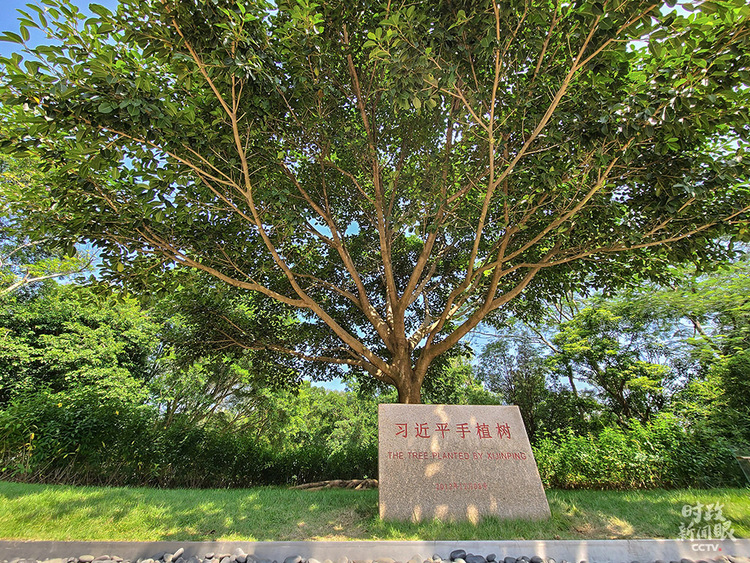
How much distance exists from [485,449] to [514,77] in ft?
15.0

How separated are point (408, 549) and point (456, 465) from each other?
4.82ft

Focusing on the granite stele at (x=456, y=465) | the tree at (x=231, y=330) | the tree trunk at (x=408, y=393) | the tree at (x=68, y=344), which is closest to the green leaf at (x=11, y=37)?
the tree at (x=231, y=330)

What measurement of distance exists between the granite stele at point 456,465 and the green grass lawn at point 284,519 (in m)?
0.21

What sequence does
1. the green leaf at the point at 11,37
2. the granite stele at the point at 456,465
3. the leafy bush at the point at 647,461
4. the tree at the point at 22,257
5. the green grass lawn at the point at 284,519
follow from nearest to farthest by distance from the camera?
the green leaf at the point at 11,37, the green grass lawn at the point at 284,519, the granite stele at the point at 456,465, the leafy bush at the point at 647,461, the tree at the point at 22,257

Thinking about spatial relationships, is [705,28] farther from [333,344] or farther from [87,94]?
[333,344]

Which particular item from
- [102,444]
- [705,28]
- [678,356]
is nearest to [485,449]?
[705,28]

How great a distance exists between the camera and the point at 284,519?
412 centimetres

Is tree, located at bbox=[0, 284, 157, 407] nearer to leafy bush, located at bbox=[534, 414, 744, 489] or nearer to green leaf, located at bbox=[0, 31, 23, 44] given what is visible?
green leaf, located at bbox=[0, 31, 23, 44]

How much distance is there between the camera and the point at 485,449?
4512 millimetres

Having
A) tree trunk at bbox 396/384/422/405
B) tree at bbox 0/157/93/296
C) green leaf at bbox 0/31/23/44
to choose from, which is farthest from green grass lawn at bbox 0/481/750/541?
tree at bbox 0/157/93/296

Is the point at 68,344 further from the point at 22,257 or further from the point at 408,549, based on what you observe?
the point at 408,549

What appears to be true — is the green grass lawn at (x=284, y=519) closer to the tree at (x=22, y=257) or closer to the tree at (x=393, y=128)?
the tree at (x=393, y=128)

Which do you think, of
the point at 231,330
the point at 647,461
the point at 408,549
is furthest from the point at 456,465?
the point at 231,330

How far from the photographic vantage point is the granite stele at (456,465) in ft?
13.3
